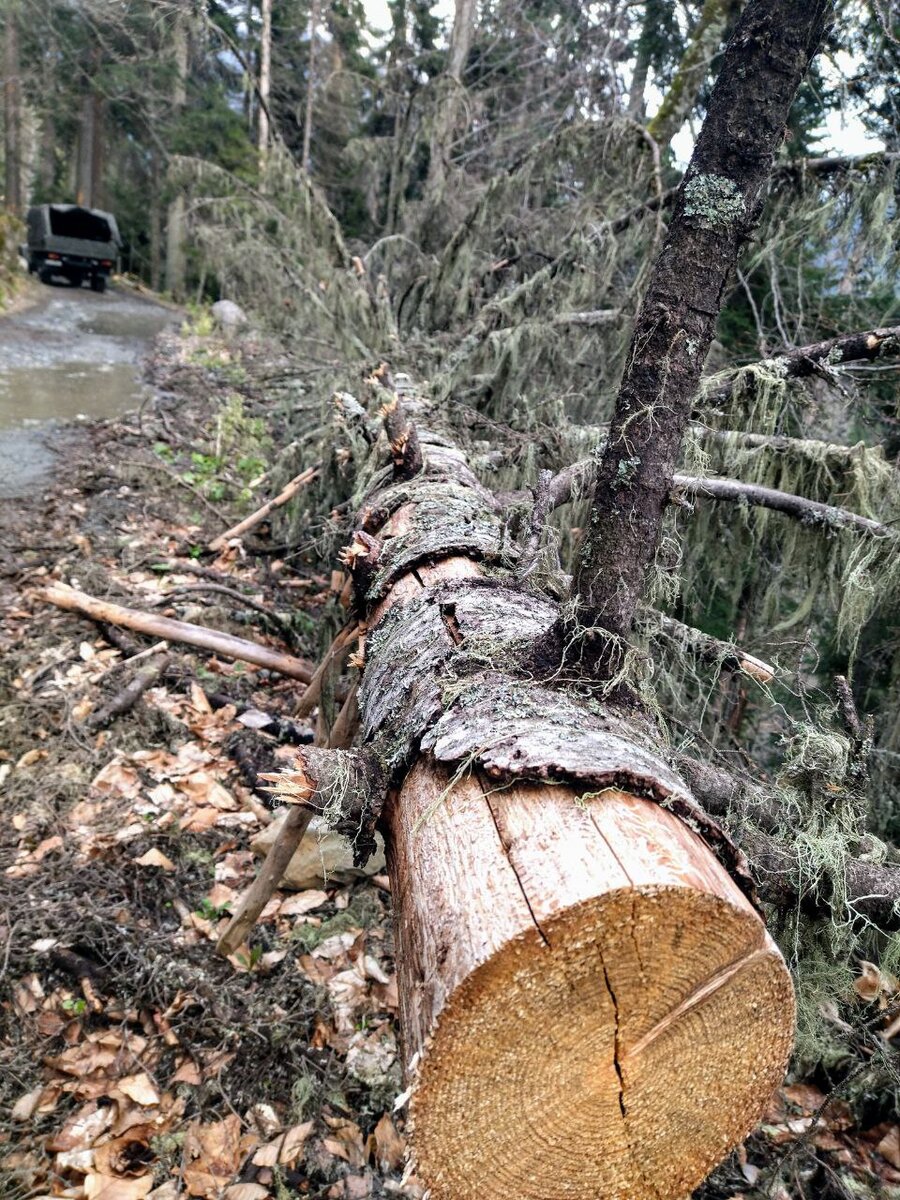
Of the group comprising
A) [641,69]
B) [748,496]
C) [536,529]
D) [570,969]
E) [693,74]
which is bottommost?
[570,969]

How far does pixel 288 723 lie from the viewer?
13.7 feet

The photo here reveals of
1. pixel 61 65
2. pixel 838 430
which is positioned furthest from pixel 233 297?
pixel 61 65

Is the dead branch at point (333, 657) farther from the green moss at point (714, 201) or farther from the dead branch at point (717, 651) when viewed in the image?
the green moss at point (714, 201)

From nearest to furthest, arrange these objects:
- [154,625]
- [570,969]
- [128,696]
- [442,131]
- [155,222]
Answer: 1. [570,969]
2. [128,696]
3. [154,625]
4. [442,131]
5. [155,222]

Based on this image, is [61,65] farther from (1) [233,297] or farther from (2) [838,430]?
(2) [838,430]

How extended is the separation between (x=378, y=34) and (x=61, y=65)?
9405 mm

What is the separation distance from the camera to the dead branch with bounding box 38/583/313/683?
4391 millimetres

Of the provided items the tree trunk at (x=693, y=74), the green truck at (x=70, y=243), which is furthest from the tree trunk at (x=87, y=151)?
the tree trunk at (x=693, y=74)

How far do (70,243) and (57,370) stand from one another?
886cm

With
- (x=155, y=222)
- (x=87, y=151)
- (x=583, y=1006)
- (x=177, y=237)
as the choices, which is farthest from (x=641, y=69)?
(x=87, y=151)

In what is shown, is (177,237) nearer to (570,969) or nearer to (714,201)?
(714,201)

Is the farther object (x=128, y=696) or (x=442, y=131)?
(x=442, y=131)

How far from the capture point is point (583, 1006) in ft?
3.67

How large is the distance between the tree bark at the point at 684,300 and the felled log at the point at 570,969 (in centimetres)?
35
